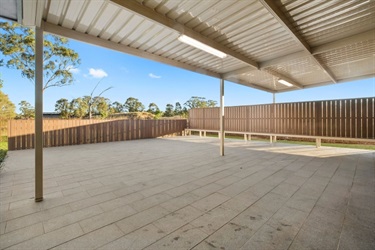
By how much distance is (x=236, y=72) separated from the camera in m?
5.42

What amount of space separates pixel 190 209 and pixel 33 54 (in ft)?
40.5

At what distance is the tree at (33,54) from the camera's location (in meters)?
8.39

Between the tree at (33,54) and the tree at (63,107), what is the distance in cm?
752

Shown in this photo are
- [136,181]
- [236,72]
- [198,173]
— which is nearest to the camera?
[136,181]

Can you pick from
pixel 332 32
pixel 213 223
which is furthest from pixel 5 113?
pixel 332 32

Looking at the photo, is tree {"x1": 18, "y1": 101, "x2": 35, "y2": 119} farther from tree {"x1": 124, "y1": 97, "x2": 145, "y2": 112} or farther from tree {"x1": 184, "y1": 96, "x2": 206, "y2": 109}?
tree {"x1": 184, "y1": 96, "x2": 206, "y2": 109}

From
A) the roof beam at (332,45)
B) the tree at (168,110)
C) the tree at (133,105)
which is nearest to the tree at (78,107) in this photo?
the tree at (133,105)

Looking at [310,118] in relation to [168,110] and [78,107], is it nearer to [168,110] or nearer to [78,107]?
[168,110]

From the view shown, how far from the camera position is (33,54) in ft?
31.4

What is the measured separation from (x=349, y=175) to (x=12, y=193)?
19.5 feet

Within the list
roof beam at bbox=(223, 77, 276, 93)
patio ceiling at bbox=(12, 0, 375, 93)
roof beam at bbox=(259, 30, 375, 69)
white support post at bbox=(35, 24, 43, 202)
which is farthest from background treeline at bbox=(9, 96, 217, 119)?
roof beam at bbox=(259, 30, 375, 69)

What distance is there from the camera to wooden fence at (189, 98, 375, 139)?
20.5ft

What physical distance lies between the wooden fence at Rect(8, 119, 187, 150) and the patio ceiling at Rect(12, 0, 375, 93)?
6103mm

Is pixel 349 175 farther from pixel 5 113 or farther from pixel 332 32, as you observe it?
pixel 5 113
